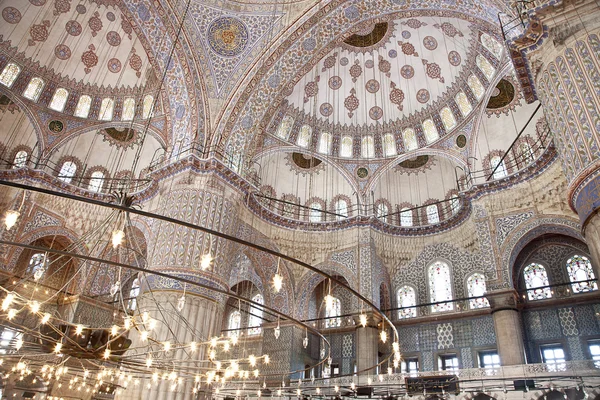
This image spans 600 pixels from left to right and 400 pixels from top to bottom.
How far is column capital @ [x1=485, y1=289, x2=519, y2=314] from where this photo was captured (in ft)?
37.6

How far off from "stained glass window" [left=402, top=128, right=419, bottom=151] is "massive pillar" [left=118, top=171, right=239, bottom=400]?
7.20 meters

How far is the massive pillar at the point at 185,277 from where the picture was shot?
9734 millimetres

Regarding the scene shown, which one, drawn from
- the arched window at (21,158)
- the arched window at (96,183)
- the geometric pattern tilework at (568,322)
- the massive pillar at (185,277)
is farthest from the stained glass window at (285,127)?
the geometric pattern tilework at (568,322)

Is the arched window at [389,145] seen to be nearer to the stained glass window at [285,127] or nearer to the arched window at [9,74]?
the stained glass window at [285,127]

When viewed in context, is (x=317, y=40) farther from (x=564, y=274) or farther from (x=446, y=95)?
(x=564, y=274)

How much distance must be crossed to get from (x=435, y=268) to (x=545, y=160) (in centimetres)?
508

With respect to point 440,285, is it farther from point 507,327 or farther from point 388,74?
point 388,74

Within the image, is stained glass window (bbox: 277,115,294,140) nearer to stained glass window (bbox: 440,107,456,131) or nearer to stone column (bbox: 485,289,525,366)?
stained glass window (bbox: 440,107,456,131)

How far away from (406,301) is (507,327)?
4131mm

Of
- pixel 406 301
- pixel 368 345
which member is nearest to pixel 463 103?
pixel 406 301

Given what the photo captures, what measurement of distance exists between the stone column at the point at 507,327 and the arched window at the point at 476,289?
6.85 feet

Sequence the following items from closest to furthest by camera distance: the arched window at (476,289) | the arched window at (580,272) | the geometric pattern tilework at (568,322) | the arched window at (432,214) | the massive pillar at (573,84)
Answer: the massive pillar at (573,84) < the geometric pattern tilework at (568,322) < the arched window at (580,272) < the arched window at (476,289) < the arched window at (432,214)

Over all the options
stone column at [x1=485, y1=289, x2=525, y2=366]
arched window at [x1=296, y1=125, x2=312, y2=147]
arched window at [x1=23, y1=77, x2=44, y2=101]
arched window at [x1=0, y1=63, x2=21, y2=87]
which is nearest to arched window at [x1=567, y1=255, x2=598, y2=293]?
stone column at [x1=485, y1=289, x2=525, y2=366]

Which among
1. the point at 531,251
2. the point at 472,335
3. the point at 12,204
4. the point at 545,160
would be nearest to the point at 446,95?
the point at 545,160
